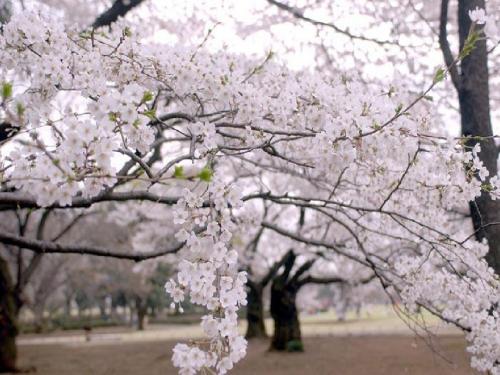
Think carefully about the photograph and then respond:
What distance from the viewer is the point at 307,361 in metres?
11.7

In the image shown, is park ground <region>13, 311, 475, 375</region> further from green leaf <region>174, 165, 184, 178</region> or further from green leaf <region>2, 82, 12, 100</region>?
green leaf <region>2, 82, 12, 100</region>

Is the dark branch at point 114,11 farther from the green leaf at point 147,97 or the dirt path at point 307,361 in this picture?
the dirt path at point 307,361

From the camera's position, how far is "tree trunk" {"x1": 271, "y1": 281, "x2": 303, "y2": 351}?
13.6 m

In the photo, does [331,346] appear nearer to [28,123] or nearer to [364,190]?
[364,190]

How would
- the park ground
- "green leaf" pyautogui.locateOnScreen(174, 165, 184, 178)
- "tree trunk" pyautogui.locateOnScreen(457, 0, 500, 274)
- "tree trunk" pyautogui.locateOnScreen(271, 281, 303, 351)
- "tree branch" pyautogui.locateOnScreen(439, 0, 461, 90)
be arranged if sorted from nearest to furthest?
"green leaf" pyautogui.locateOnScreen(174, 165, 184, 178)
"tree trunk" pyautogui.locateOnScreen(457, 0, 500, 274)
"tree branch" pyautogui.locateOnScreen(439, 0, 461, 90)
the park ground
"tree trunk" pyautogui.locateOnScreen(271, 281, 303, 351)

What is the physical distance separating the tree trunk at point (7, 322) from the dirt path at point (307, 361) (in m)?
0.73

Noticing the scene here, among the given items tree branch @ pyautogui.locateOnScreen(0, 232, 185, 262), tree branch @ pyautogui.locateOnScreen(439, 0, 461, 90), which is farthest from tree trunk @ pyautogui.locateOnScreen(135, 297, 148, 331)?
tree branch @ pyautogui.locateOnScreen(0, 232, 185, 262)

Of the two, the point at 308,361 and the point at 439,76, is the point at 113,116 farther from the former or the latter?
the point at 308,361

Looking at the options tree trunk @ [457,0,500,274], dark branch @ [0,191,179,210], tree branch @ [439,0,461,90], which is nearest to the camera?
dark branch @ [0,191,179,210]

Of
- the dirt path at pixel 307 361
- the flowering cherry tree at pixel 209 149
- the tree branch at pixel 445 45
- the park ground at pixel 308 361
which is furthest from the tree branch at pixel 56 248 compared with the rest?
the dirt path at pixel 307 361

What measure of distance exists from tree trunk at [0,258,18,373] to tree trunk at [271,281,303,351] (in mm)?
6331

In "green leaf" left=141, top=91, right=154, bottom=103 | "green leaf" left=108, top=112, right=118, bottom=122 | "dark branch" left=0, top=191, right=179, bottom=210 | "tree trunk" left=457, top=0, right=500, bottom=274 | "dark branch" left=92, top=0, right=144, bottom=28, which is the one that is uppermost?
"dark branch" left=92, top=0, right=144, bottom=28

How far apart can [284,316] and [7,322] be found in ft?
22.2

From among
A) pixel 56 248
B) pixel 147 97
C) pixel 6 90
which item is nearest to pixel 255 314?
pixel 56 248
